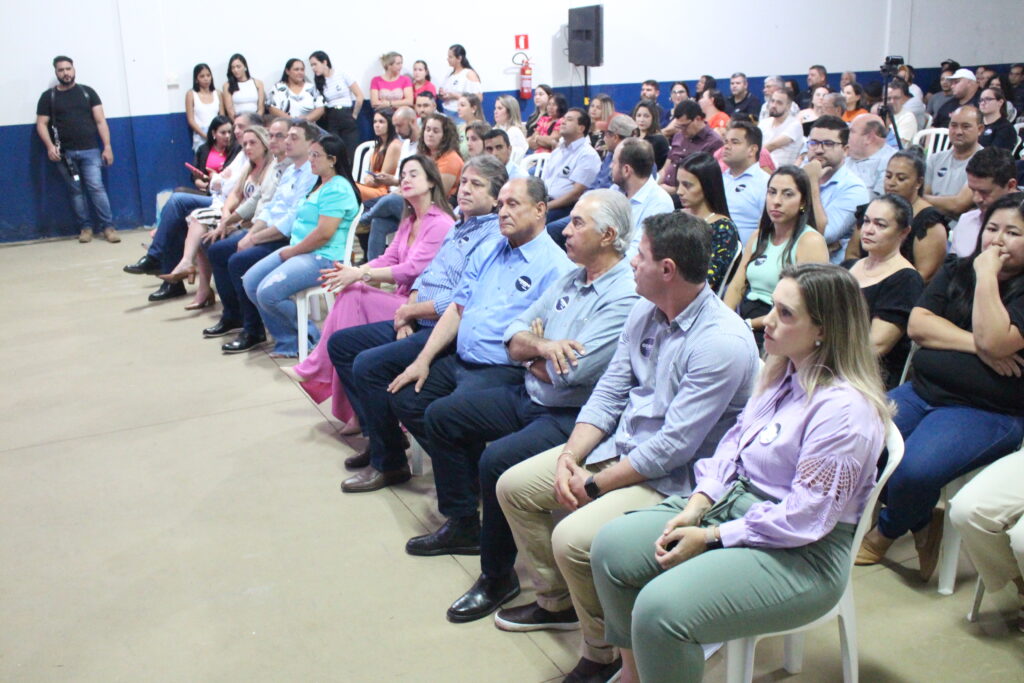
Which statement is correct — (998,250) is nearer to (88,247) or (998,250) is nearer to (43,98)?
(88,247)

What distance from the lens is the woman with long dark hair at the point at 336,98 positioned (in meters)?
9.26

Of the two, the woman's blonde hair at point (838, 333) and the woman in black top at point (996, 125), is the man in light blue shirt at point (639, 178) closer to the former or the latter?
the woman's blonde hair at point (838, 333)

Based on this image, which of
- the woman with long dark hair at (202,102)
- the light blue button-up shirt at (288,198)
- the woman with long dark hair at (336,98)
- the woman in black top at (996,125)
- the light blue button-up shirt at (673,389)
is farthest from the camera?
the woman with long dark hair at (336,98)

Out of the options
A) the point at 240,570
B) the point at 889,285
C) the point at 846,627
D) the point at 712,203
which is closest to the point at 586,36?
the point at 712,203

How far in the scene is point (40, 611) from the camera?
8.50ft

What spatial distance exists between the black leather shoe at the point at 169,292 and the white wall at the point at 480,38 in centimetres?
342

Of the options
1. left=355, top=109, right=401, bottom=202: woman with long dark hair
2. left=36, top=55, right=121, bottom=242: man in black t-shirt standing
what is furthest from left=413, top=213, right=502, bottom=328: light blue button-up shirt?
left=36, top=55, right=121, bottom=242: man in black t-shirt standing

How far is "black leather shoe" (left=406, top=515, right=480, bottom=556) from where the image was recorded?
2805 millimetres

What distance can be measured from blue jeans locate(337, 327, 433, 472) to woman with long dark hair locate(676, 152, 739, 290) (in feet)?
3.69

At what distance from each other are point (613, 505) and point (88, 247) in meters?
7.24

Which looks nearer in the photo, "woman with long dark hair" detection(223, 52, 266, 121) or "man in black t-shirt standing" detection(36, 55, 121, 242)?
"man in black t-shirt standing" detection(36, 55, 121, 242)

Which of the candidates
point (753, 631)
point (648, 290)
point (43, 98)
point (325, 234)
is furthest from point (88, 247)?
point (753, 631)

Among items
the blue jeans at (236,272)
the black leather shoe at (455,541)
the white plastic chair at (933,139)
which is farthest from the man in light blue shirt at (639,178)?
the white plastic chair at (933,139)

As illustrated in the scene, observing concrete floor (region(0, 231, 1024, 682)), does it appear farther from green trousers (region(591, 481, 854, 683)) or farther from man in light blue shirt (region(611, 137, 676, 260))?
man in light blue shirt (region(611, 137, 676, 260))
